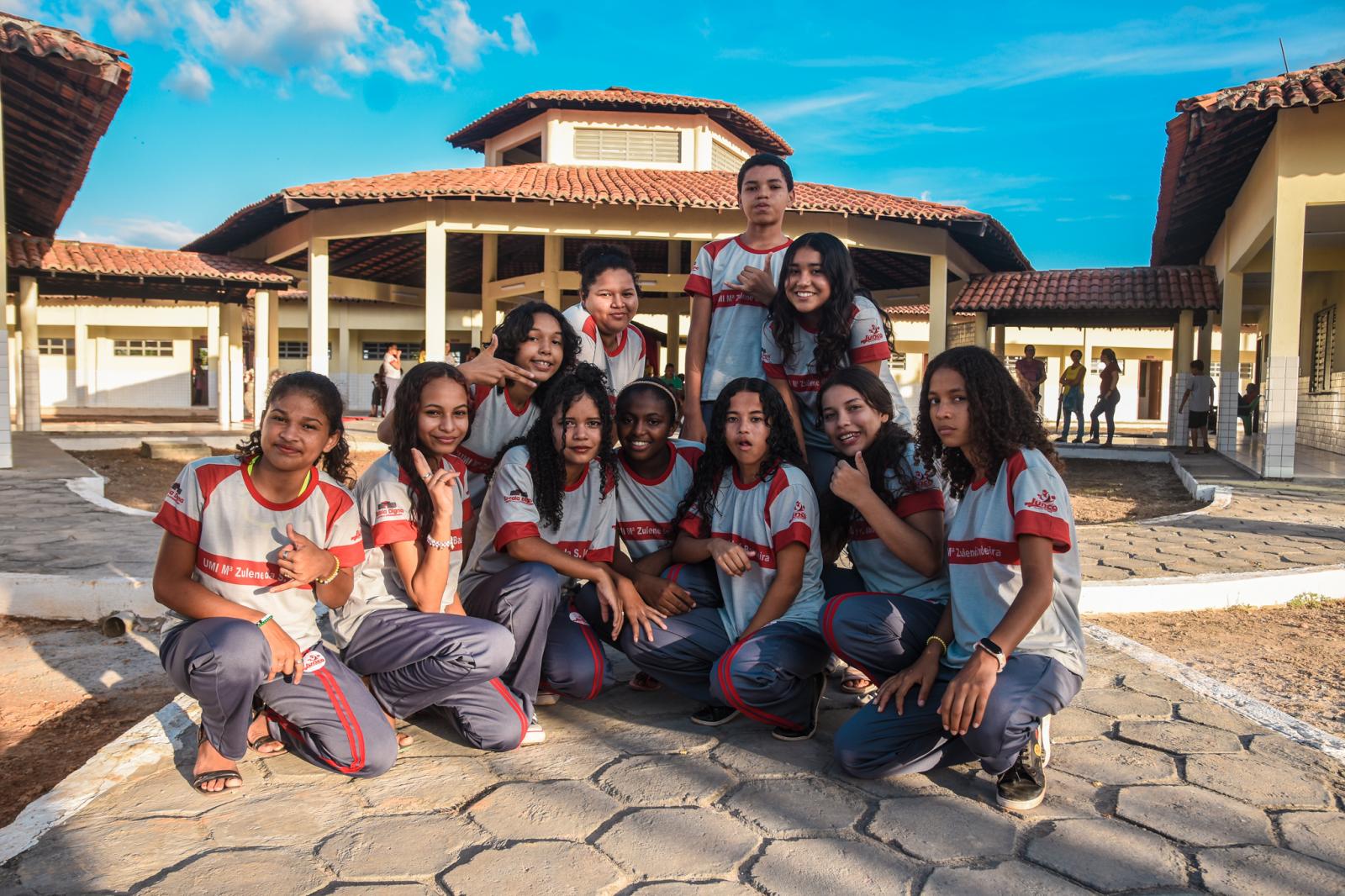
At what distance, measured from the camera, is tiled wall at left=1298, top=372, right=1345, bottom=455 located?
12.2m

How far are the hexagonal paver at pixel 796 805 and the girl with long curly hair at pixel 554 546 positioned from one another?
2.40 ft

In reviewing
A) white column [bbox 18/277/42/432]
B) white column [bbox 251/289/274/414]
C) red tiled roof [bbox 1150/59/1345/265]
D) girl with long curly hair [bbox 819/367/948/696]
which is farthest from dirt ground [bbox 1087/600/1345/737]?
white column [bbox 18/277/42/432]

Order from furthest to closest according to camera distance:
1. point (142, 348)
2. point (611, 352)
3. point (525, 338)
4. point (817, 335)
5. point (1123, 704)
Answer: point (142, 348), point (611, 352), point (817, 335), point (525, 338), point (1123, 704)

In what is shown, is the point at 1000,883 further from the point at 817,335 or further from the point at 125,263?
the point at 125,263

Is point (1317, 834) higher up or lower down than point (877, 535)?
lower down

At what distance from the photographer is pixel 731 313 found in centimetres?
369

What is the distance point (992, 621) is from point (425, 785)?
150 centimetres

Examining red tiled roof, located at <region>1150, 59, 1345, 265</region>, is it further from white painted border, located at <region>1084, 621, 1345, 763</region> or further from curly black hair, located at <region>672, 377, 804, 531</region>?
curly black hair, located at <region>672, 377, 804, 531</region>

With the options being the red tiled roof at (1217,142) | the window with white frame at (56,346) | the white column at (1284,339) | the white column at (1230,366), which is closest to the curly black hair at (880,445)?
the red tiled roof at (1217,142)

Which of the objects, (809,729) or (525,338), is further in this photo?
(525,338)

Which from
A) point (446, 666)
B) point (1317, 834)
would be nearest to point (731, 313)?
point (446, 666)

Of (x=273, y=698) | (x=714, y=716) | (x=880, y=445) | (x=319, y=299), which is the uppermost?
(x=319, y=299)

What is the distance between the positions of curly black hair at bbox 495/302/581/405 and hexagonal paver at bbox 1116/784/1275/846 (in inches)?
79.9

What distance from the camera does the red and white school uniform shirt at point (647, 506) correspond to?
3270 mm
